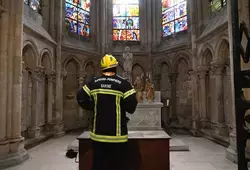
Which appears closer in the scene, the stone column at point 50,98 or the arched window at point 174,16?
the stone column at point 50,98

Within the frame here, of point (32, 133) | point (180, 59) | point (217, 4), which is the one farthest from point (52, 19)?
point (217, 4)

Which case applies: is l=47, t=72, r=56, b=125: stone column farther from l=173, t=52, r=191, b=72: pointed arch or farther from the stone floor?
l=173, t=52, r=191, b=72: pointed arch

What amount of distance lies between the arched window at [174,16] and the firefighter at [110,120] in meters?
8.89

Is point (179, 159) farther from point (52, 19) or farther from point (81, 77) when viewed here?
point (52, 19)

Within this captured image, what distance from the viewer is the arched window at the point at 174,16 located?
10695 mm

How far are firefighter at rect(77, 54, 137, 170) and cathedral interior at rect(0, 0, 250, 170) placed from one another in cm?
272

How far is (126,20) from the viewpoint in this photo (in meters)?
12.1

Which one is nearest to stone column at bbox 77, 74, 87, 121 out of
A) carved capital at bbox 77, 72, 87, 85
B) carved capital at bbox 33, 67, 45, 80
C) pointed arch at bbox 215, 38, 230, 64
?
carved capital at bbox 77, 72, 87, 85

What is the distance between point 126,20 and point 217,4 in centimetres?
484

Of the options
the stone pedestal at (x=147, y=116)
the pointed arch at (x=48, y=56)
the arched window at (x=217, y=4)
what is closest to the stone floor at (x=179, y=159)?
the stone pedestal at (x=147, y=116)

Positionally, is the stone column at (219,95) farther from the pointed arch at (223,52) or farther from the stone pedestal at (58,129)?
the stone pedestal at (58,129)

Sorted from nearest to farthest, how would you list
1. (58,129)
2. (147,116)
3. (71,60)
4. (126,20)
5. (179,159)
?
1. (179,159)
2. (147,116)
3. (58,129)
4. (71,60)
5. (126,20)

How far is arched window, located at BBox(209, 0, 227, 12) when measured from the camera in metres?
8.28

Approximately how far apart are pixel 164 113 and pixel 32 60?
631cm
